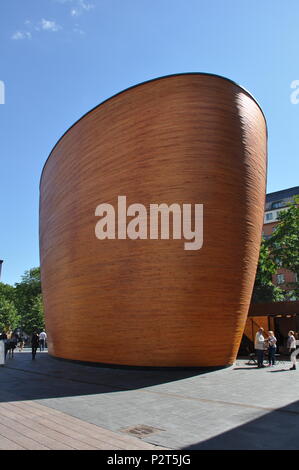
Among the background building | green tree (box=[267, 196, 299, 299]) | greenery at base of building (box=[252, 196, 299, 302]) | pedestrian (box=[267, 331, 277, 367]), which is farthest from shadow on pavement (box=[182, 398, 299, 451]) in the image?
green tree (box=[267, 196, 299, 299])

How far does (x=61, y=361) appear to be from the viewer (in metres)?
15.6

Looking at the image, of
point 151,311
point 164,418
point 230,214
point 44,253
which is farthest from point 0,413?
point 44,253

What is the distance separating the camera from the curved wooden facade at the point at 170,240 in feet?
37.9

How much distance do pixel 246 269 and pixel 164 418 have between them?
25.3 feet

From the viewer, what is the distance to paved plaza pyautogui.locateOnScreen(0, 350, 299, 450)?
187 inches

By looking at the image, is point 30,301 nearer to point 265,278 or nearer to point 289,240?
point 265,278

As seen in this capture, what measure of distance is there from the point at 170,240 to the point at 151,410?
19.9 ft

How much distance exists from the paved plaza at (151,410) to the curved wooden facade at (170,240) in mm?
1397

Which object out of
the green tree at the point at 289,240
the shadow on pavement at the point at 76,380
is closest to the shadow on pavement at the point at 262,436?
the shadow on pavement at the point at 76,380

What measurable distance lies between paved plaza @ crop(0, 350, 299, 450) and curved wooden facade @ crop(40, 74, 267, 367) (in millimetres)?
1397

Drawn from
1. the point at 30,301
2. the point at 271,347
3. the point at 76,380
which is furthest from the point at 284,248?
the point at 30,301

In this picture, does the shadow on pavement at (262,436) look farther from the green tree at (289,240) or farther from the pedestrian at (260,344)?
the green tree at (289,240)

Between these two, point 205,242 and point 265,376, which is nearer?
point 265,376

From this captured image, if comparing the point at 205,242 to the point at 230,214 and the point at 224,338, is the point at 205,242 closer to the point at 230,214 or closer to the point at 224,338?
the point at 230,214
